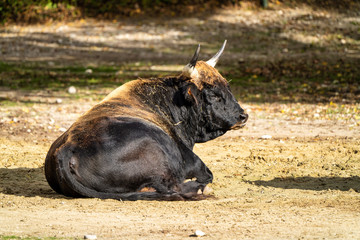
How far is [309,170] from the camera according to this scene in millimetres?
8398

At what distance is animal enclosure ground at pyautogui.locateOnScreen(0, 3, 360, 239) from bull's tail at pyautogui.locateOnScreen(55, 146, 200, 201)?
10cm

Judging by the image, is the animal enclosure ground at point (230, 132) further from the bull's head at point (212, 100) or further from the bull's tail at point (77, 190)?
the bull's head at point (212, 100)

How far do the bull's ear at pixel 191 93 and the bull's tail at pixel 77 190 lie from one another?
142 centimetres

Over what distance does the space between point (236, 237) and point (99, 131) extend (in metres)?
2.15

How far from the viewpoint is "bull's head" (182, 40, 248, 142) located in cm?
→ 761

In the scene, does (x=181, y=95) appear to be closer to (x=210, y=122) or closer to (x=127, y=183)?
(x=210, y=122)

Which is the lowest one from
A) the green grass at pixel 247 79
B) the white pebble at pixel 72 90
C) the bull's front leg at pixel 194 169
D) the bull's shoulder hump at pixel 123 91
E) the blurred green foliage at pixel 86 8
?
the green grass at pixel 247 79

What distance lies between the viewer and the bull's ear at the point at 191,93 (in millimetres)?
7590

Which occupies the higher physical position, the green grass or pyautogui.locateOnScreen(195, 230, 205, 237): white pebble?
pyautogui.locateOnScreen(195, 230, 205, 237): white pebble

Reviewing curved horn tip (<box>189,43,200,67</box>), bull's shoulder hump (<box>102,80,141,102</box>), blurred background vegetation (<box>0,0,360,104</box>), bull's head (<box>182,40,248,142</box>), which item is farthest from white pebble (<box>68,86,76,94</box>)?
curved horn tip (<box>189,43,200,67</box>)

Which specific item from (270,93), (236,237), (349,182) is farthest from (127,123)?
(270,93)

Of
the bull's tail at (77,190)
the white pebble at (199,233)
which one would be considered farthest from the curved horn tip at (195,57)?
the white pebble at (199,233)

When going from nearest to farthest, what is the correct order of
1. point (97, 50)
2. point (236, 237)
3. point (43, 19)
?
point (236, 237), point (97, 50), point (43, 19)

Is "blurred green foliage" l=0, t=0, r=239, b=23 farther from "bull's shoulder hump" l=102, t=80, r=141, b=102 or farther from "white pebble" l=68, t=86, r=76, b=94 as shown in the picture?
"bull's shoulder hump" l=102, t=80, r=141, b=102
